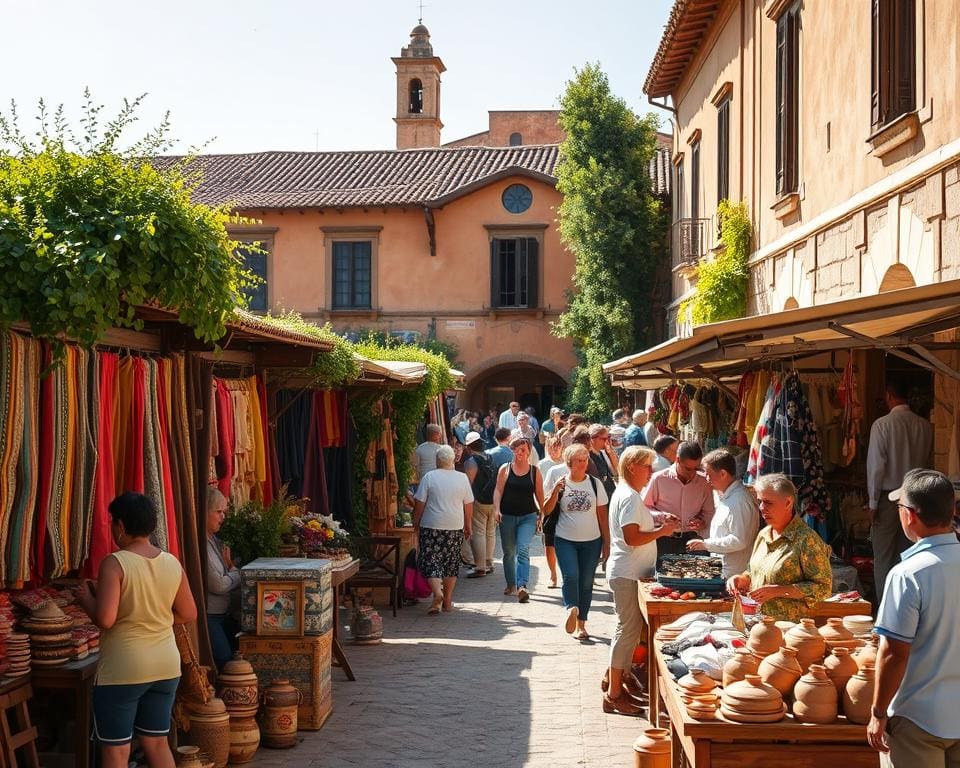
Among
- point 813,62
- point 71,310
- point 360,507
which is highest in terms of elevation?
point 813,62

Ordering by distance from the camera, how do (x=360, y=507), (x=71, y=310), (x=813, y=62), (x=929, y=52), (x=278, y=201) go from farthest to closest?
(x=278, y=201) → (x=360, y=507) → (x=813, y=62) → (x=929, y=52) → (x=71, y=310)

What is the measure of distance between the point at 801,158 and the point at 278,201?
18703 millimetres

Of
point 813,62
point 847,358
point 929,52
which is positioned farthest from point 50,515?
point 813,62

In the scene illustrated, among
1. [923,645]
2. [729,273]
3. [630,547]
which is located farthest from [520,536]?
[923,645]

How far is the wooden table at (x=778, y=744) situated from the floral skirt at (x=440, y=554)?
6764 mm

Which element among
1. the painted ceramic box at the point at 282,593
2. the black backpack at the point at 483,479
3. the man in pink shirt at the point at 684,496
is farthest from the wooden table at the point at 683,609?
the black backpack at the point at 483,479

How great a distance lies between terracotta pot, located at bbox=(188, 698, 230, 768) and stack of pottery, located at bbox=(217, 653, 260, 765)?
0.16 m

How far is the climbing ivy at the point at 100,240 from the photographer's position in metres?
5.29

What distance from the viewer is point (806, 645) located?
509 cm

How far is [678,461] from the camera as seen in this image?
29.2 feet

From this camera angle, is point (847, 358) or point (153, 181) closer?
point (153, 181)

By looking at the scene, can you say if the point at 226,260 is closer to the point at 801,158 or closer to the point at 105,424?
the point at 105,424

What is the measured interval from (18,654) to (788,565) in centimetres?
382

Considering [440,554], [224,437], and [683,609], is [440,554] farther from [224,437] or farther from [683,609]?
[683,609]
